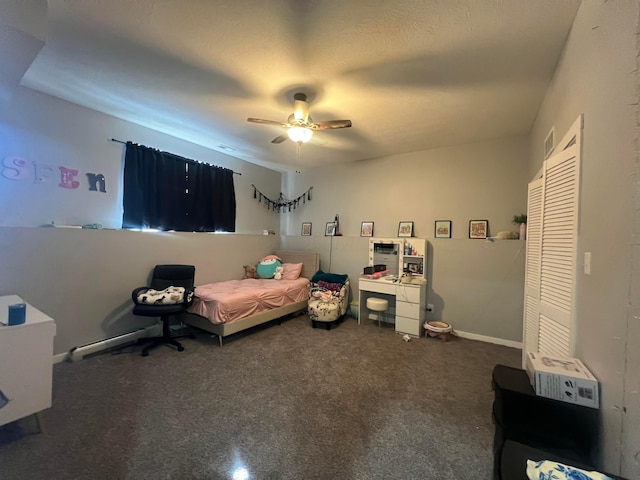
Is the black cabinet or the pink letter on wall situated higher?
the pink letter on wall

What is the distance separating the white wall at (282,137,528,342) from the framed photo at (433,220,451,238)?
2.7 inches

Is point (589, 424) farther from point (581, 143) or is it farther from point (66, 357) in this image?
point (66, 357)

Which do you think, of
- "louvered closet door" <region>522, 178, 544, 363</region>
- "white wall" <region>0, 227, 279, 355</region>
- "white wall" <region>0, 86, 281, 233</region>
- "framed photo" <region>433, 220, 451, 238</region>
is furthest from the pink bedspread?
"louvered closet door" <region>522, 178, 544, 363</region>

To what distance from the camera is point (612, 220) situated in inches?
44.8

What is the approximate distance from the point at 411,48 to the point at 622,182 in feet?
5.07

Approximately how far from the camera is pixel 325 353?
10.3 ft

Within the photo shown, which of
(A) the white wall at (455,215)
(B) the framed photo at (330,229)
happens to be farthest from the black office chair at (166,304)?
(B) the framed photo at (330,229)

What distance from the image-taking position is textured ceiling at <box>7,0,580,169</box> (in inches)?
65.3

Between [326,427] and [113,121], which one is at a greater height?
[113,121]

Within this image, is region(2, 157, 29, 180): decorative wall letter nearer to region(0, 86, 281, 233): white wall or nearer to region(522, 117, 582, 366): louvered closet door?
region(0, 86, 281, 233): white wall

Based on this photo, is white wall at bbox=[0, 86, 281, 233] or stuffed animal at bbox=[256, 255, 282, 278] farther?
stuffed animal at bbox=[256, 255, 282, 278]

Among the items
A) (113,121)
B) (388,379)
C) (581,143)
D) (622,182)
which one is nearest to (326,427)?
(388,379)

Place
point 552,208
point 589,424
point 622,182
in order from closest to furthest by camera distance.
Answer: point 622,182 → point 589,424 → point 552,208

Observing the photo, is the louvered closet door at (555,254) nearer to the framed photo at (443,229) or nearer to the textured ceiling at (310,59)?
the textured ceiling at (310,59)
